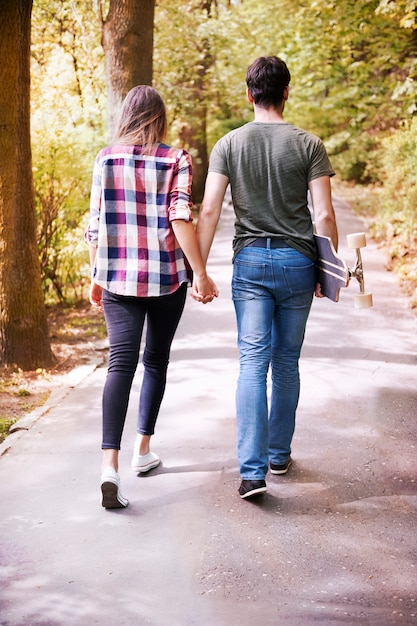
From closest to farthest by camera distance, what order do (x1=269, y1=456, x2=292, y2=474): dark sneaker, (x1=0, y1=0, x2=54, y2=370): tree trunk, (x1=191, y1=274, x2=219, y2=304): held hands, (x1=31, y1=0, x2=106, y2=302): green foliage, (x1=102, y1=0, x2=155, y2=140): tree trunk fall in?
(x1=191, y1=274, x2=219, y2=304): held hands → (x1=269, y1=456, x2=292, y2=474): dark sneaker → (x1=0, y1=0, x2=54, y2=370): tree trunk → (x1=102, y1=0, x2=155, y2=140): tree trunk → (x1=31, y1=0, x2=106, y2=302): green foliage

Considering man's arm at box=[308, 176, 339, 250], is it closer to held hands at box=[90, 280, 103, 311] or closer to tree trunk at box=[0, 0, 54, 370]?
held hands at box=[90, 280, 103, 311]

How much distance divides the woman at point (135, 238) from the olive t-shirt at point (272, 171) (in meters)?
0.26

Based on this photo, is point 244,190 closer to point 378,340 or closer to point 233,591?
point 233,591

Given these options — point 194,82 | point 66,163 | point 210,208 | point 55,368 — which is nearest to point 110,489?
point 210,208

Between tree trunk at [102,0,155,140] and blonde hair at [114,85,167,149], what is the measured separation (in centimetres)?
543

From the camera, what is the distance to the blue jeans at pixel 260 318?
423cm

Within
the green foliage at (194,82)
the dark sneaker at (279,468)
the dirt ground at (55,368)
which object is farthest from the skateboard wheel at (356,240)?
the green foliage at (194,82)

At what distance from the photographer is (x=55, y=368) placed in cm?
748

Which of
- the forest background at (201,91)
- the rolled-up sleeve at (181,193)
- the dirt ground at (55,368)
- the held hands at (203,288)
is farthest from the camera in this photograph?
the forest background at (201,91)

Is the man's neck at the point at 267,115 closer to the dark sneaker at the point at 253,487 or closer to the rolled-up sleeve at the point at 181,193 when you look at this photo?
the rolled-up sleeve at the point at 181,193

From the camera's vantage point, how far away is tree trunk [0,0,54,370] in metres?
6.75

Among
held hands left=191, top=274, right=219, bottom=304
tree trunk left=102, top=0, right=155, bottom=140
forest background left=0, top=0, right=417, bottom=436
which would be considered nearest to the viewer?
held hands left=191, top=274, right=219, bottom=304

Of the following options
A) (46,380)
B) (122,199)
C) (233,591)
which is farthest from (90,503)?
(46,380)

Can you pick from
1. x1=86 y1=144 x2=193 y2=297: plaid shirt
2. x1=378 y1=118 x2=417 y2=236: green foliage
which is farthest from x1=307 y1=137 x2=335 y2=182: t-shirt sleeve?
x1=378 y1=118 x2=417 y2=236: green foliage
